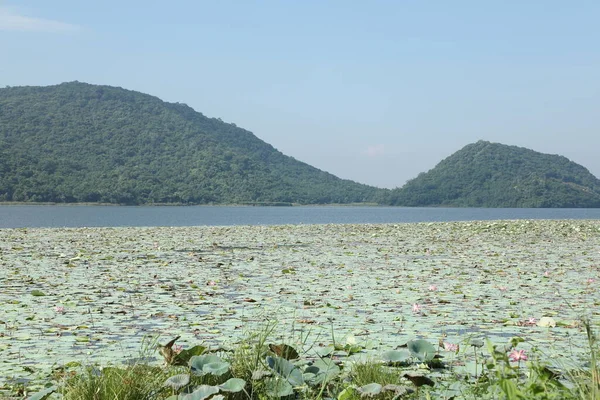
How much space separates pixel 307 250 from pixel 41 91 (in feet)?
450

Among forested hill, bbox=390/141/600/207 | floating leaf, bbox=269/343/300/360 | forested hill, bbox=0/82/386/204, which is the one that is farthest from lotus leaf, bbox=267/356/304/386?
forested hill, bbox=390/141/600/207

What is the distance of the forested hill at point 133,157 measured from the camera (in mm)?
103812

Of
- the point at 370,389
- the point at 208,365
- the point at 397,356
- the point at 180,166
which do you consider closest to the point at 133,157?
the point at 180,166

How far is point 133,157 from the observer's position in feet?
417

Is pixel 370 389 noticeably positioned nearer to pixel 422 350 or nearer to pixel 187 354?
pixel 422 350

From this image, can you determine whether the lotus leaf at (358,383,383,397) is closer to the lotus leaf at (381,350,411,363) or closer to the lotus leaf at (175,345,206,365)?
the lotus leaf at (381,350,411,363)

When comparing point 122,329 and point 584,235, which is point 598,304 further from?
point 584,235

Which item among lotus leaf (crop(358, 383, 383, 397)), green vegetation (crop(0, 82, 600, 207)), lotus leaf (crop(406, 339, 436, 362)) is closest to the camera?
lotus leaf (crop(358, 383, 383, 397))

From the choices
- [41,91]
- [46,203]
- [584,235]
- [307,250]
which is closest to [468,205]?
[46,203]

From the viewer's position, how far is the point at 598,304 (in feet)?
26.3

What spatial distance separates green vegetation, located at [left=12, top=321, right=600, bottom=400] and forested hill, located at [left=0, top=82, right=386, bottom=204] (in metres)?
96.8

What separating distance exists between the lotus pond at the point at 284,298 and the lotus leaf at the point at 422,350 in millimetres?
268

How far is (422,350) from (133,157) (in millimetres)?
127043

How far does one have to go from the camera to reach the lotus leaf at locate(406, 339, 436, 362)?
4.65 meters
